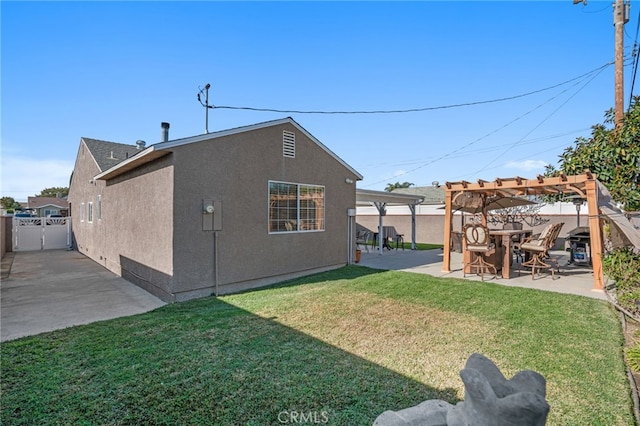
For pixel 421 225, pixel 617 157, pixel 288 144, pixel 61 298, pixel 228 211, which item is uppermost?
A: pixel 288 144

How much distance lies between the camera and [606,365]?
13.0 feet

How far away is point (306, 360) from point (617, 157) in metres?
9.65

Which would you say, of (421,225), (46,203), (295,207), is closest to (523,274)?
(295,207)

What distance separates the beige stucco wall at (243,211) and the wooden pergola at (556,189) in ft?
12.6

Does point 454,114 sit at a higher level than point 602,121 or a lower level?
higher

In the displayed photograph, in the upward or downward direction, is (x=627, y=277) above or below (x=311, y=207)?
below

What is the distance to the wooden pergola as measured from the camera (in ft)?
24.8

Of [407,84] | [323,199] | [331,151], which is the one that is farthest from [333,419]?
[407,84]

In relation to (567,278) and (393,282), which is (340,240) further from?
(567,278)

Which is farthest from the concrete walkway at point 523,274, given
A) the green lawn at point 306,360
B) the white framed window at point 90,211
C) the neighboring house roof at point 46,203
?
the neighboring house roof at point 46,203

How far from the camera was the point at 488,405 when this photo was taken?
59.1 inches

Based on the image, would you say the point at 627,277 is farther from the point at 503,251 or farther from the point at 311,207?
the point at 311,207

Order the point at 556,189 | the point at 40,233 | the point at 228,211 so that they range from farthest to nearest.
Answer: the point at 40,233 → the point at 556,189 → the point at 228,211

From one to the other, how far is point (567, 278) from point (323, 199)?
7.41 meters
